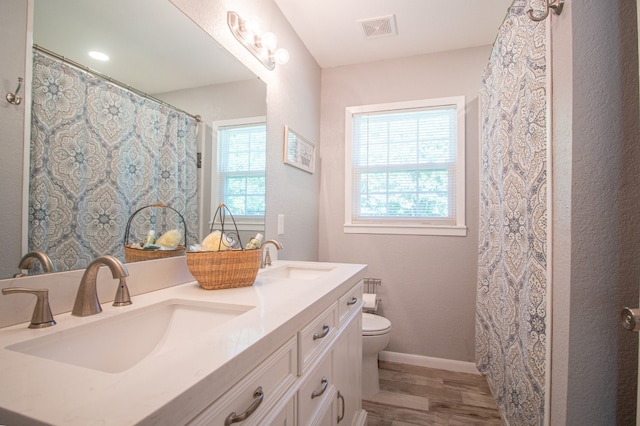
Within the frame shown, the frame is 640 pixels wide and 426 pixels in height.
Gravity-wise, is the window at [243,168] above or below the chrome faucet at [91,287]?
above

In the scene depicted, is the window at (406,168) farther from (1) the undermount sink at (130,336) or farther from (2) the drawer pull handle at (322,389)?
(1) the undermount sink at (130,336)

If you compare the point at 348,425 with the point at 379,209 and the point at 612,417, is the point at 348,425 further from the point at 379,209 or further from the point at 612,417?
Result: the point at 379,209

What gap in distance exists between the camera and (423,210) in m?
2.44

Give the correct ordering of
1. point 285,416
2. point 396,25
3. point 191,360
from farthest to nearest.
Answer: point 396,25, point 285,416, point 191,360

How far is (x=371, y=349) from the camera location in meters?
1.94

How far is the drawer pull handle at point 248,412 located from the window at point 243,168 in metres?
0.93

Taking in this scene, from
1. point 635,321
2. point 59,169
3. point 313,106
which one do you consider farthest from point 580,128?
point 313,106

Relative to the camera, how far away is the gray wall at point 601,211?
2.90 ft

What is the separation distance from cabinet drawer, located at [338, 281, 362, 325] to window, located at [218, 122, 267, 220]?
2.13 ft

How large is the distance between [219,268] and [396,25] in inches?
78.5

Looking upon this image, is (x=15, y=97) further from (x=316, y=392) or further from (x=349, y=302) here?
(x=349, y=302)

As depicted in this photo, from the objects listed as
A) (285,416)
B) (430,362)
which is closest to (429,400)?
(430,362)

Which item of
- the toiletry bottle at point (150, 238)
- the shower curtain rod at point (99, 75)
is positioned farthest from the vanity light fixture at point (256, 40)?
the toiletry bottle at point (150, 238)

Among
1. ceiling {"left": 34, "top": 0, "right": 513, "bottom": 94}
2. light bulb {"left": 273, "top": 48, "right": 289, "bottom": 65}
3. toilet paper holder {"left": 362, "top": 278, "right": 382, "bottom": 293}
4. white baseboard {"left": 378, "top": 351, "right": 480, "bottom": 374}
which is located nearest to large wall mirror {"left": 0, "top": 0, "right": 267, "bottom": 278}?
ceiling {"left": 34, "top": 0, "right": 513, "bottom": 94}
